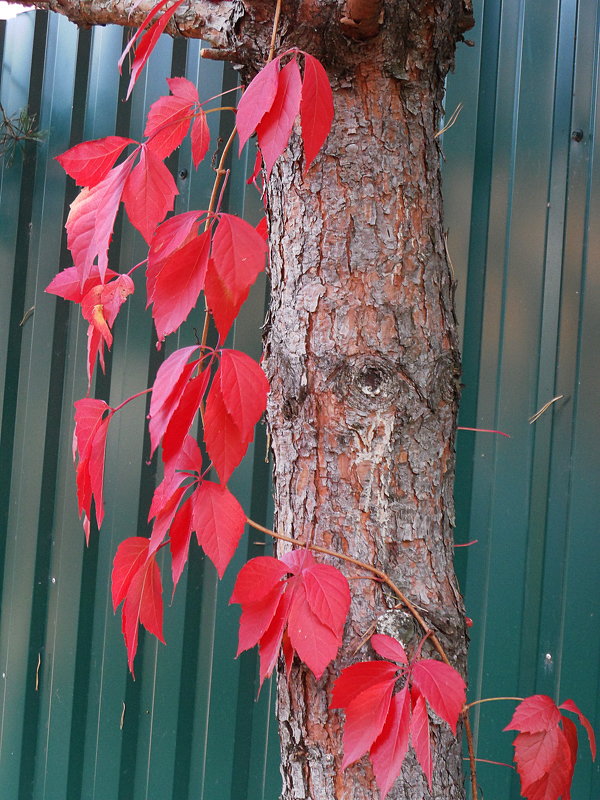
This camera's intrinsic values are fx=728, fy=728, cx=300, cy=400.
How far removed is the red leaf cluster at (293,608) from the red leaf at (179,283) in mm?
302

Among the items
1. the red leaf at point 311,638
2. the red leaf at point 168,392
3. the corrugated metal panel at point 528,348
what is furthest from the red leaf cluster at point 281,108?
the corrugated metal panel at point 528,348

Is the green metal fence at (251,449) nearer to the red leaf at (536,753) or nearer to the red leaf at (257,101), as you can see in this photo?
the red leaf at (536,753)

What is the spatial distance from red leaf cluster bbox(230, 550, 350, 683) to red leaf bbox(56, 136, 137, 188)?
49 centimetres

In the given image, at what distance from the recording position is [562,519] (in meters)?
1.82

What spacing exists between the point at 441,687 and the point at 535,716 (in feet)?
1.22

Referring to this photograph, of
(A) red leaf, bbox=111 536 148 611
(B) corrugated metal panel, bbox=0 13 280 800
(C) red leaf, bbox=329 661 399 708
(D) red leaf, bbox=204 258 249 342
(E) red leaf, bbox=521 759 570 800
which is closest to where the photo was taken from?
(D) red leaf, bbox=204 258 249 342

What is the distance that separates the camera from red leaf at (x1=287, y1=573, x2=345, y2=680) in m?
0.77

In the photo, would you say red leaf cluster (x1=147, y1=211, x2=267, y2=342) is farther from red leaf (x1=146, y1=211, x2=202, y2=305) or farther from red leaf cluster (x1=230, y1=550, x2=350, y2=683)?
red leaf cluster (x1=230, y1=550, x2=350, y2=683)

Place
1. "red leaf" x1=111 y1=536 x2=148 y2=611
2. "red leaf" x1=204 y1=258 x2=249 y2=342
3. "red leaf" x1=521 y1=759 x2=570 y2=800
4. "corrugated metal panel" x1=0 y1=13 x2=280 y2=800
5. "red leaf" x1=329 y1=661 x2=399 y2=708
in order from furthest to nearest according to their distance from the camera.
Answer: "corrugated metal panel" x1=0 y1=13 x2=280 y2=800
"red leaf" x1=521 y1=759 x2=570 y2=800
"red leaf" x1=111 y1=536 x2=148 y2=611
"red leaf" x1=329 y1=661 x2=399 y2=708
"red leaf" x1=204 y1=258 x2=249 y2=342

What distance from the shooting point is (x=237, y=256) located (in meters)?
0.69

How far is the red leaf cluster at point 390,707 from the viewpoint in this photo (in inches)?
29.8

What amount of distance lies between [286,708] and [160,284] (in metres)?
0.53

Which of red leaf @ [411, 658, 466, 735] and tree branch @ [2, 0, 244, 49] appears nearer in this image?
red leaf @ [411, 658, 466, 735]

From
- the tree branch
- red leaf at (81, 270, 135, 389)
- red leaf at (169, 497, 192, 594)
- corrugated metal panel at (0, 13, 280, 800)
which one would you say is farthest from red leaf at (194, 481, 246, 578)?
corrugated metal panel at (0, 13, 280, 800)
